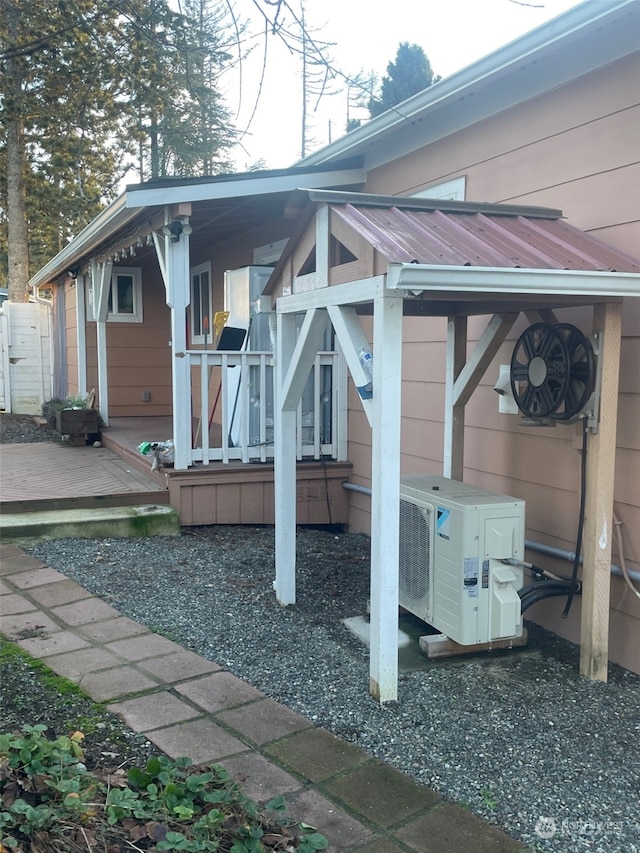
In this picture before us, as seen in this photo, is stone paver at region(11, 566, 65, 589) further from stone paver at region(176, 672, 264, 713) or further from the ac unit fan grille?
the ac unit fan grille

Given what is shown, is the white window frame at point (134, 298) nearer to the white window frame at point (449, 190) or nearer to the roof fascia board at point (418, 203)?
the white window frame at point (449, 190)

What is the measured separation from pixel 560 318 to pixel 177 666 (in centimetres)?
270

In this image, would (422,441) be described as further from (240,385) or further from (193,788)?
(193,788)

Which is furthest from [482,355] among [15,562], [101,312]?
[101,312]

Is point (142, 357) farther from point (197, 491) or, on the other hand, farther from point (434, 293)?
point (434, 293)

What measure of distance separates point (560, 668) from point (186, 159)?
14.7m

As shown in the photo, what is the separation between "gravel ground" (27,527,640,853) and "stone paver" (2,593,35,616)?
41 cm

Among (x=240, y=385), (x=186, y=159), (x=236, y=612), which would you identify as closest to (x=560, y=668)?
(x=236, y=612)

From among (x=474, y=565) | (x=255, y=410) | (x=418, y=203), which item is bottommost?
(x=474, y=565)

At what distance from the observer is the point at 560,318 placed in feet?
13.0

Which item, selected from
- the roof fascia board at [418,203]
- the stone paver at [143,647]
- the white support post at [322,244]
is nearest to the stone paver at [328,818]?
the stone paver at [143,647]

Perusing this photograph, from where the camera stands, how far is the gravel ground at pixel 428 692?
241 centimetres

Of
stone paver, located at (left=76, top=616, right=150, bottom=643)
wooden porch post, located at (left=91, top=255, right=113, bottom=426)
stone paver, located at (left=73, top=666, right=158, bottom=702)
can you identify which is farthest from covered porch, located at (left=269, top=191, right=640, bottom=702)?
wooden porch post, located at (left=91, top=255, right=113, bottom=426)

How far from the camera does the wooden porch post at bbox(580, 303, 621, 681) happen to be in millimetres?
3217
